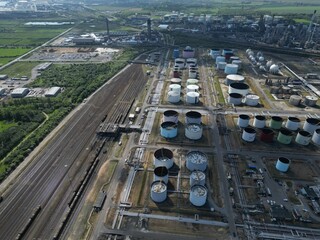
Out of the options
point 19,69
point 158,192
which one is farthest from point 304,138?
point 19,69

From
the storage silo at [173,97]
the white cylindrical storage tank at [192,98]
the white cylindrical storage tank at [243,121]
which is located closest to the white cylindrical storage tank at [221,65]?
the white cylindrical storage tank at [192,98]

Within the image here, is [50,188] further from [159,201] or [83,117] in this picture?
[83,117]

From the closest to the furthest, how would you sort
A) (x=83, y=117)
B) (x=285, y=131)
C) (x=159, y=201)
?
1. (x=159, y=201)
2. (x=285, y=131)
3. (x=83, y=117)

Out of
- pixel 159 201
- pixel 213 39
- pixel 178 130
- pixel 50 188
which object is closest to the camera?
pixel 159 201

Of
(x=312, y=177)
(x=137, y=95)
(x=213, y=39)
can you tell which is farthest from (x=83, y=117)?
(x=213, y=39)

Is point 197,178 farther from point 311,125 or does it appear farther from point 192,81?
point 192,81

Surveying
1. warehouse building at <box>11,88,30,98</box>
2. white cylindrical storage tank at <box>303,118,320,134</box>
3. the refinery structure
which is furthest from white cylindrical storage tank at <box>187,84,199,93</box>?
warehouse building at <box>11,88,30,98</box>

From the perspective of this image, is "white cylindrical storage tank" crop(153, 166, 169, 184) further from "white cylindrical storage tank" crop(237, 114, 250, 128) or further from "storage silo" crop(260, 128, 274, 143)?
"white cylindrical storage tank" crop(237, 114, 250, 128)
